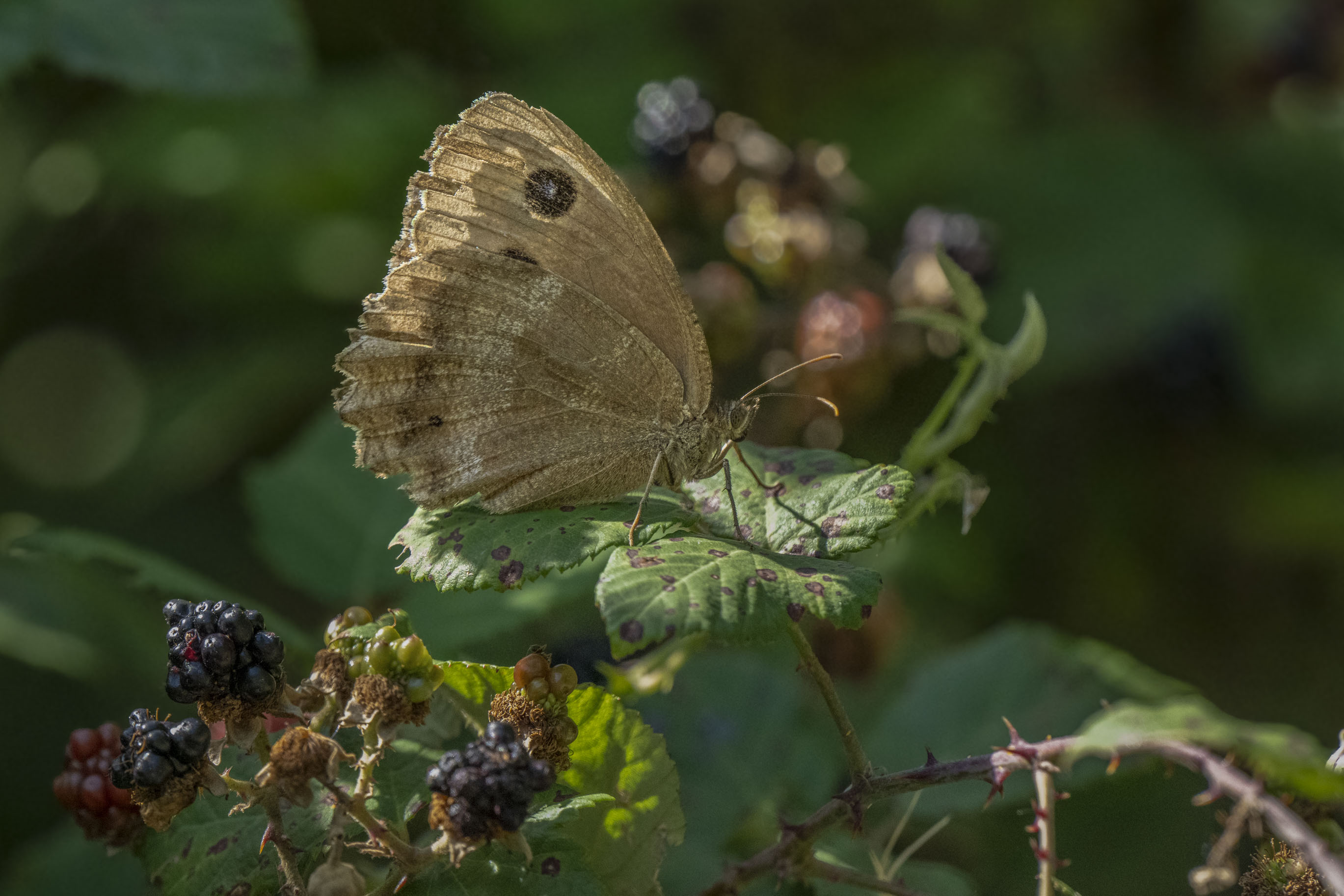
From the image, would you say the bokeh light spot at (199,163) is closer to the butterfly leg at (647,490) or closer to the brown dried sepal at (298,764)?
the butterfly leg at (647,490)

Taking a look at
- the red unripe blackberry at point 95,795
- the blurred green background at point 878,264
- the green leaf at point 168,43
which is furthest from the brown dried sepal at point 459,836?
the green leaf at point 168,43

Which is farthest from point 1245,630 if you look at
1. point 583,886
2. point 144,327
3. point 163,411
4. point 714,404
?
point 144,327

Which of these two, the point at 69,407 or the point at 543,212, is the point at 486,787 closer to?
the point at 543,212

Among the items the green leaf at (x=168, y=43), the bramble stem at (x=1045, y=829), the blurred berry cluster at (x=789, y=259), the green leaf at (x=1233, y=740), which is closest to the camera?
the green leaf at (x=1233, y=740)

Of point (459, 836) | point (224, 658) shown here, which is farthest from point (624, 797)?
point (224, 658)

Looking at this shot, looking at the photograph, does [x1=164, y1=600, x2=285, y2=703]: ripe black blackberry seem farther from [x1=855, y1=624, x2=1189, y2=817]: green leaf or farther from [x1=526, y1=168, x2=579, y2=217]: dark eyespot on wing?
[x1=855, y1=624, x2=1189, y2=817]: green leaf

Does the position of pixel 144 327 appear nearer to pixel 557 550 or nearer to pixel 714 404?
pixel 714 404
